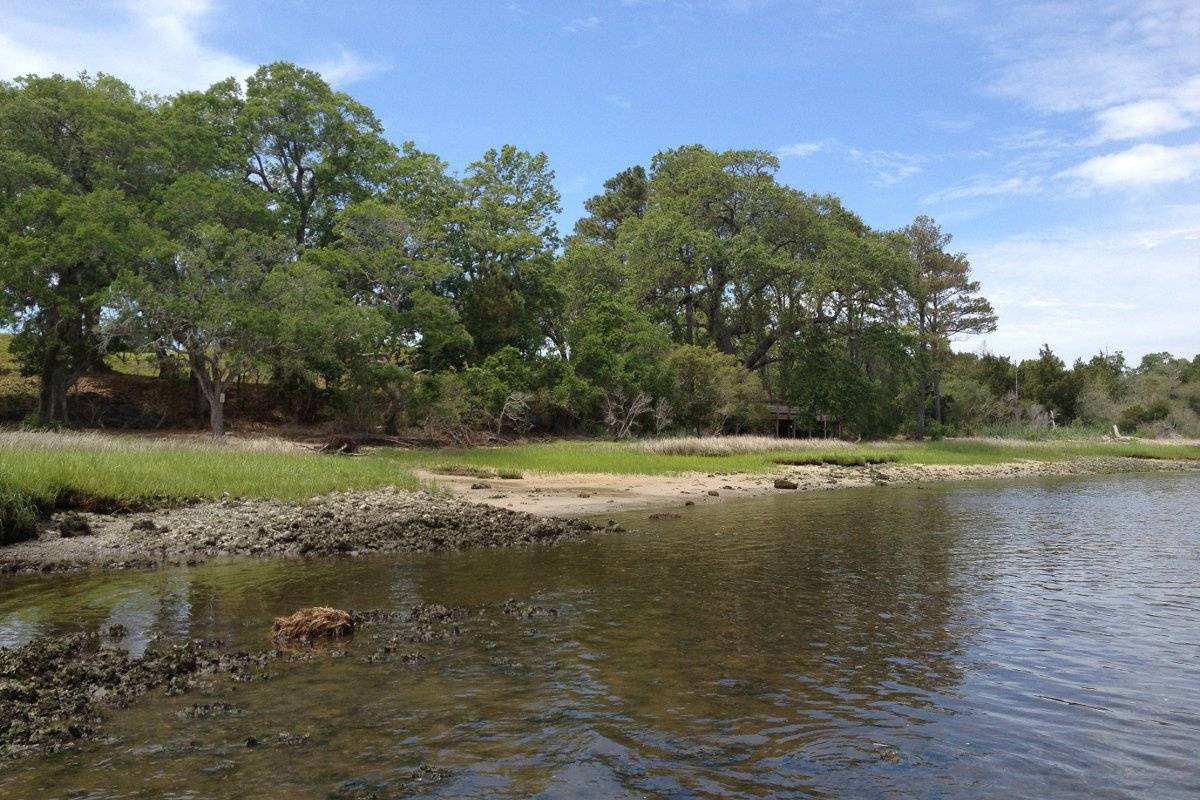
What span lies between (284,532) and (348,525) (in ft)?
4.33

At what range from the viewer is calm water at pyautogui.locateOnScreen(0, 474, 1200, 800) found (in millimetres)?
5891

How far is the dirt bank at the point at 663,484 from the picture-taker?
2366 centimetres

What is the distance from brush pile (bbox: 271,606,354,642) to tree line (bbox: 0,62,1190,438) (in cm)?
2629

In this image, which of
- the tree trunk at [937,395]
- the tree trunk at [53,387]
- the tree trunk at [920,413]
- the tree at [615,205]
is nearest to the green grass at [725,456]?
the tree trunk at [920,413]

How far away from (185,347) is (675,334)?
119 feet

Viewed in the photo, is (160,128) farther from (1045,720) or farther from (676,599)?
(1045,720)

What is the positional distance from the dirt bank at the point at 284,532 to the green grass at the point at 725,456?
34.3 ft

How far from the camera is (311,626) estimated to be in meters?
9.43

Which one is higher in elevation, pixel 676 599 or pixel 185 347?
pixel 185 347

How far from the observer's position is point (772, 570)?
14.2 meters

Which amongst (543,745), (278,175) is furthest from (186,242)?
(543,745)

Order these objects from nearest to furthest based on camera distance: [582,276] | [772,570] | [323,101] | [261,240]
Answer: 1. [772,570]
2. [261,240]
3. [323,101]
4. [582,276]

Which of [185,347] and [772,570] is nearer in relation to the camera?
[772,570]

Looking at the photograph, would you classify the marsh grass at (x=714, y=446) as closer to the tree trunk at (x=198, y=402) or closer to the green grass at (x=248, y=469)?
the green grass at (x=248, y=469)
